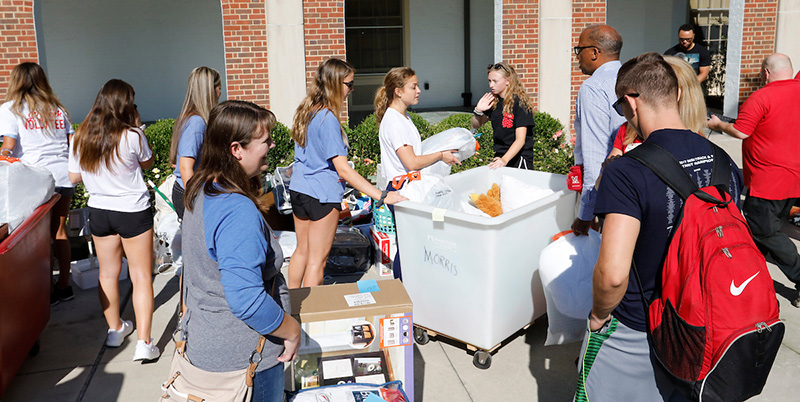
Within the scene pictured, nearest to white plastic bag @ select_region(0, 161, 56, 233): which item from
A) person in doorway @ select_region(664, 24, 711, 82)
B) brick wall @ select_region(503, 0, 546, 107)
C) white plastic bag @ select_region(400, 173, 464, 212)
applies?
white plastic bag @ select_region(400, 173, 464, 212)

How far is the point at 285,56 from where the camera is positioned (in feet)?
29.0

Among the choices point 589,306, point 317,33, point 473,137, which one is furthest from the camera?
point 317,33

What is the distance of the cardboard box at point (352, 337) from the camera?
2930mm

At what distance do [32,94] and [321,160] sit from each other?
250cm

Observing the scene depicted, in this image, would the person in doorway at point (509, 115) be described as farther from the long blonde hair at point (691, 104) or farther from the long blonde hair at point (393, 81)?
the long blonde hair at point (691, 104)

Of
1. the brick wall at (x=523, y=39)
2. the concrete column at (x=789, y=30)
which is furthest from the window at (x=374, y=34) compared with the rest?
the concrete column at (x=789, y=30)

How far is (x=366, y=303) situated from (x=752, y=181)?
3.81 metres

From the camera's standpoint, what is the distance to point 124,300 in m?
5.46

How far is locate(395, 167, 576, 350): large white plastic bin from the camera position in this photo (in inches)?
150

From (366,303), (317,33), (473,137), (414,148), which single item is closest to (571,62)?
(317,33)

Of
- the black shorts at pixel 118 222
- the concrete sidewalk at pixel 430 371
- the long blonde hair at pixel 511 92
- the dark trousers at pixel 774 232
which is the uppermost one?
the long blonde hair at pixel 511 92

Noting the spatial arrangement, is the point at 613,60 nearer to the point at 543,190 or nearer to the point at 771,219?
the point at 543,190

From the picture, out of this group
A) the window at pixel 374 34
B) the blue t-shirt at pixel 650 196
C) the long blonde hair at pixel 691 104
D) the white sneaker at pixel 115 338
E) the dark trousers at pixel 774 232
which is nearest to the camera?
the blue t-shirt at pixel 650 196

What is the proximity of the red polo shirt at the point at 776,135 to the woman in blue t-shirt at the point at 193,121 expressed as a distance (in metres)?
4.01
